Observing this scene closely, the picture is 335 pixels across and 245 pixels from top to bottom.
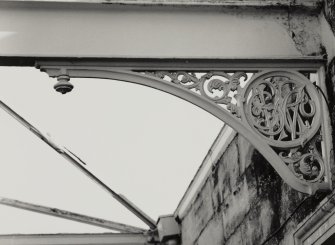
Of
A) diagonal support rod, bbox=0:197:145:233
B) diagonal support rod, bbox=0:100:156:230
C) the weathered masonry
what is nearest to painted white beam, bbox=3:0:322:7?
the weathered masonry

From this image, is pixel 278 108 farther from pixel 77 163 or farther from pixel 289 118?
pixel 77 163

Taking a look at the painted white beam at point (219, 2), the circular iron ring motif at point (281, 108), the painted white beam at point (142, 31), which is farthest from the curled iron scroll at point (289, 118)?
the painted white beam at point (219, 2)

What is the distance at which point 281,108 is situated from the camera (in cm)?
507

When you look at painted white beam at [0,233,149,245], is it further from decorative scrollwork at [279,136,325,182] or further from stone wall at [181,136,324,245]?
decorative scrollwork at [279,136,325,182]

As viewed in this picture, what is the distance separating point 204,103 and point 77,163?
3.39m

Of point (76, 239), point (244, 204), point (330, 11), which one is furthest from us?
point (76, 239)

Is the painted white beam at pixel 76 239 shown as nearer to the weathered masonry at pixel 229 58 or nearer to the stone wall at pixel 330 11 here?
the weathered masonry at pixel 229 58

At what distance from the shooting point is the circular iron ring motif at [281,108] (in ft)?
16.5

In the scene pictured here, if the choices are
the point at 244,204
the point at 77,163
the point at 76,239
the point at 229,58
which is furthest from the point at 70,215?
the point at 229,58

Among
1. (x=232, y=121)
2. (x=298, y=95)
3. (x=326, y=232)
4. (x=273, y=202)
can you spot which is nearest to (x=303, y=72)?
(x=298, y=95)

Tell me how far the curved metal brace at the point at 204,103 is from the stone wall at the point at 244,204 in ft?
0.79

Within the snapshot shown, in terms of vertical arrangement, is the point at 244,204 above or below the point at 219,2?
below

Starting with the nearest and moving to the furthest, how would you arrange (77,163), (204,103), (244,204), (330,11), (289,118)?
(204,103)
(289,118)
(330,11)
(244,204)
(77,163)

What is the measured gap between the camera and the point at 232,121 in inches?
197
